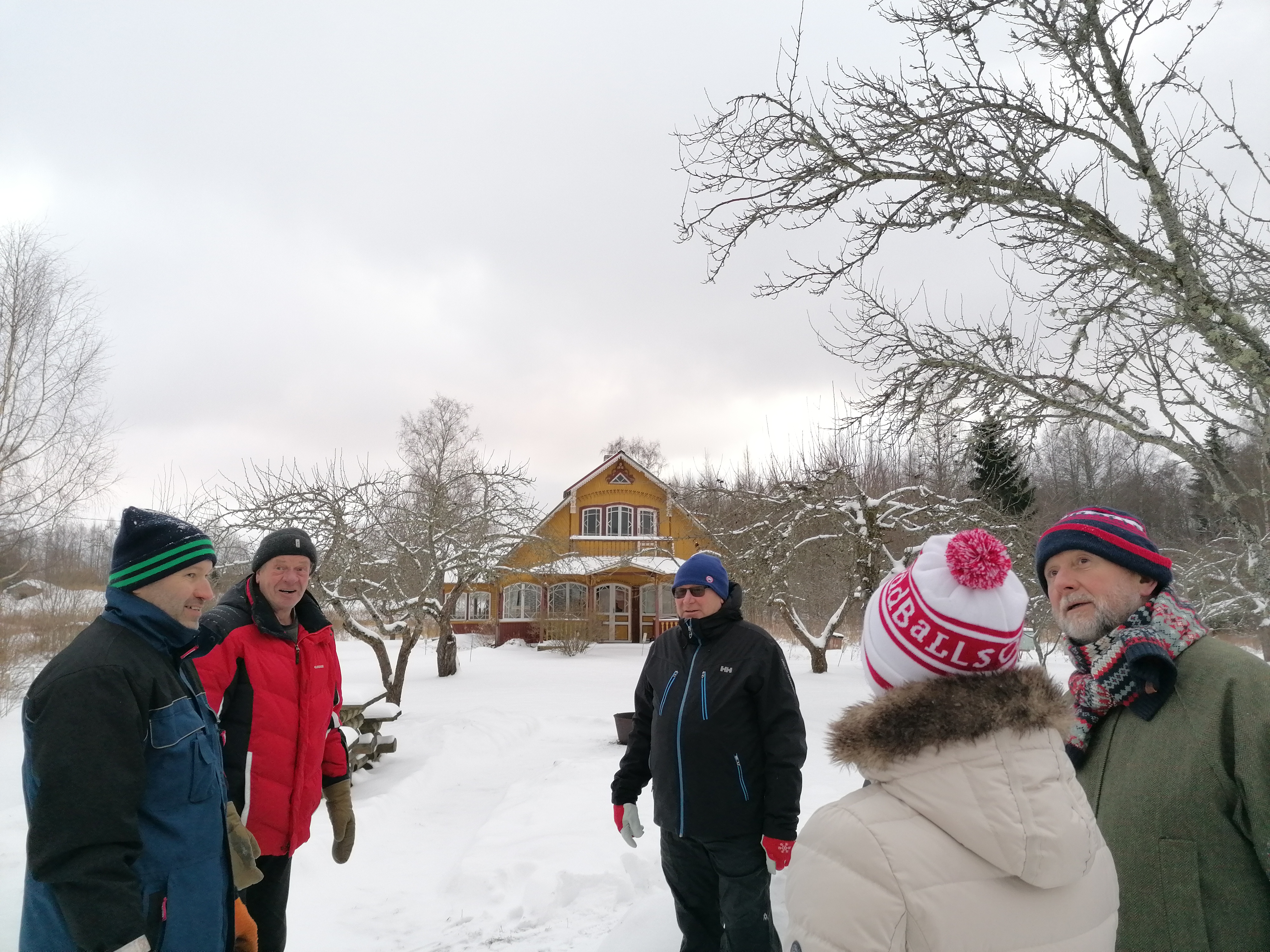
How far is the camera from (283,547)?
3.17m

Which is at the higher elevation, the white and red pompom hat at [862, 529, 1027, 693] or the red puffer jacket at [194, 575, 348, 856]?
the white and red pompom hat at [862, 529, 1027, 693]

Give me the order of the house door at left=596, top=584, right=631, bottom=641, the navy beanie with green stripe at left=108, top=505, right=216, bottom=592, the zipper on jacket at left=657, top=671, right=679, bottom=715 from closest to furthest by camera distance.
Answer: the navy beanie with green stripe at left=108, top=505, right=216, bottom=592 < the zipper on jacket at left=657, top=671, right=679, bottom=715 < the house door at left=596, top=584, right=631, bottom=641

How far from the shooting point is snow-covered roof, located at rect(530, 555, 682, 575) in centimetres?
2419

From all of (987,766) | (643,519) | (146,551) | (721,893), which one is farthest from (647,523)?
(987,766)

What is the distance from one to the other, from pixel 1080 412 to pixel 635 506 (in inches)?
870

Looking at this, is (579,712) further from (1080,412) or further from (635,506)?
(635,506)

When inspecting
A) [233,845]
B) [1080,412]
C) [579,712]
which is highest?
[1080,412]

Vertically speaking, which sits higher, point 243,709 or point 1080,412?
point 1080,412

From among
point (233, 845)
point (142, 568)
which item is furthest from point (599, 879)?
point (142, 568)

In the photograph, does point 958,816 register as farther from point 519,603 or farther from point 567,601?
point 519,603

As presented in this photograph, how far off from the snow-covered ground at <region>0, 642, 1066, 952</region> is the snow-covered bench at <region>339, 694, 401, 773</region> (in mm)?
158

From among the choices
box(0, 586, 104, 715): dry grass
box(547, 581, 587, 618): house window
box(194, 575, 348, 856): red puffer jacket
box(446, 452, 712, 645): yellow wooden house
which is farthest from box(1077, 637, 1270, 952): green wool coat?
box(446, 452, 712, 645): yellow wooden house

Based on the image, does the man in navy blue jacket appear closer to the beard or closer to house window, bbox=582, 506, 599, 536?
the beard

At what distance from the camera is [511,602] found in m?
28.2
